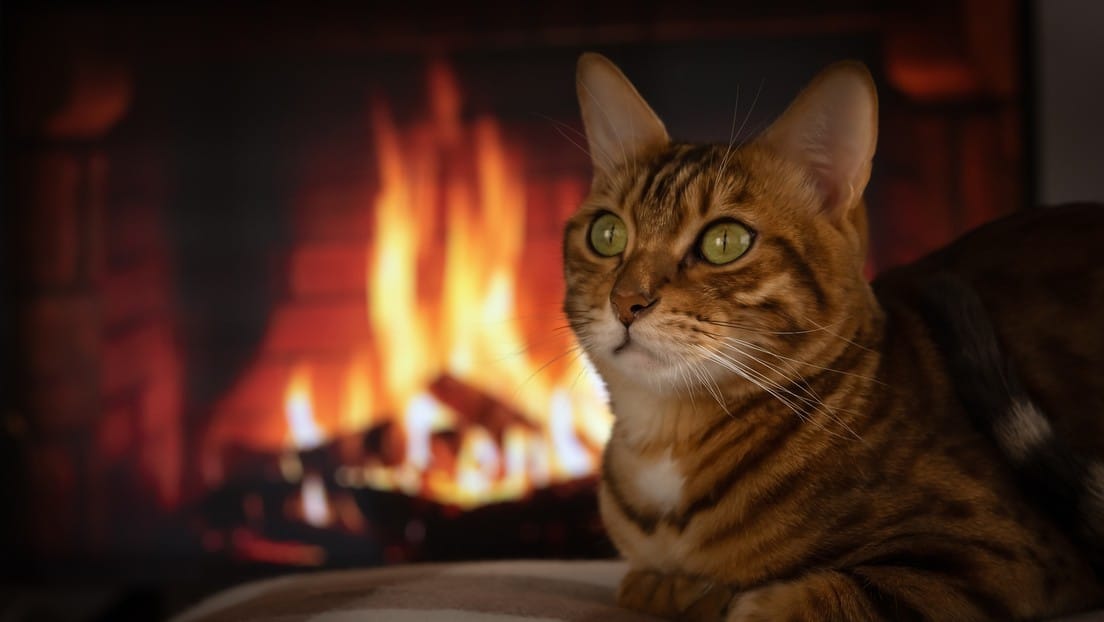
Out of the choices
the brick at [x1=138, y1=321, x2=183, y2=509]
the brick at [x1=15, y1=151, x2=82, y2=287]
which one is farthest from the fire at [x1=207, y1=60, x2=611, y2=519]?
the brick at [x1=15, y1=151, x2=82, y2=287]

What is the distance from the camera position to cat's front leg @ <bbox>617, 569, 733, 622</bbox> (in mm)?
775

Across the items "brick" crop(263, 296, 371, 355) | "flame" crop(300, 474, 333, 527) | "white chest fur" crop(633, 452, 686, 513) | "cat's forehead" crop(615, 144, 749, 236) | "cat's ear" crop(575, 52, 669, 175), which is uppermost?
"cat's ear" crop(575, 52, 669, 175)

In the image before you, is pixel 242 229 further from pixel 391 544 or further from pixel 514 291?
pixel 391 544

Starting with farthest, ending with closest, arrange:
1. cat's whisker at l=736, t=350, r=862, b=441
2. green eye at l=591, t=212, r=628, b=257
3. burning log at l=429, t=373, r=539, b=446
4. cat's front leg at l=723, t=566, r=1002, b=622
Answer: burning log at l=429, t=373, r=539, b=446
green eye at l=591, t=212, r=628, b=257
cat's whisker at l=736, t=350, r=862, b=441
cat's front leg at l=723, t=566, r=1002, b=622

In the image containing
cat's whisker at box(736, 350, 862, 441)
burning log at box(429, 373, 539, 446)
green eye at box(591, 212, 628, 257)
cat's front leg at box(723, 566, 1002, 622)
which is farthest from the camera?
burning log at box(429, 373, 539, 446)

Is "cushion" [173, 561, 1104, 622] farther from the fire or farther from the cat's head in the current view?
the fire

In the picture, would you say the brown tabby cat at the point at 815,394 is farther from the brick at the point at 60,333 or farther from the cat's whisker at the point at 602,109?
the brick at the point at 60,333

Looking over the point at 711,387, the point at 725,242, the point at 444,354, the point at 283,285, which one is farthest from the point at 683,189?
the point at 283,285

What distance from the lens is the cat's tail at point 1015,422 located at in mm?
762

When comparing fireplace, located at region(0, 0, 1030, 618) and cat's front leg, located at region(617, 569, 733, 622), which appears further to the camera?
fireplace, located at region(0, 0, 1030, 618)

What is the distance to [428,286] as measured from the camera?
2057 mm

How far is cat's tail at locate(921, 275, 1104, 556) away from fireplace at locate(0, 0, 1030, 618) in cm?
122

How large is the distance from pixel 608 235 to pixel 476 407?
1.16 m

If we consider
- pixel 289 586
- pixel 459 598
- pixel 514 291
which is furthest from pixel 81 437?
pixel 459 598
